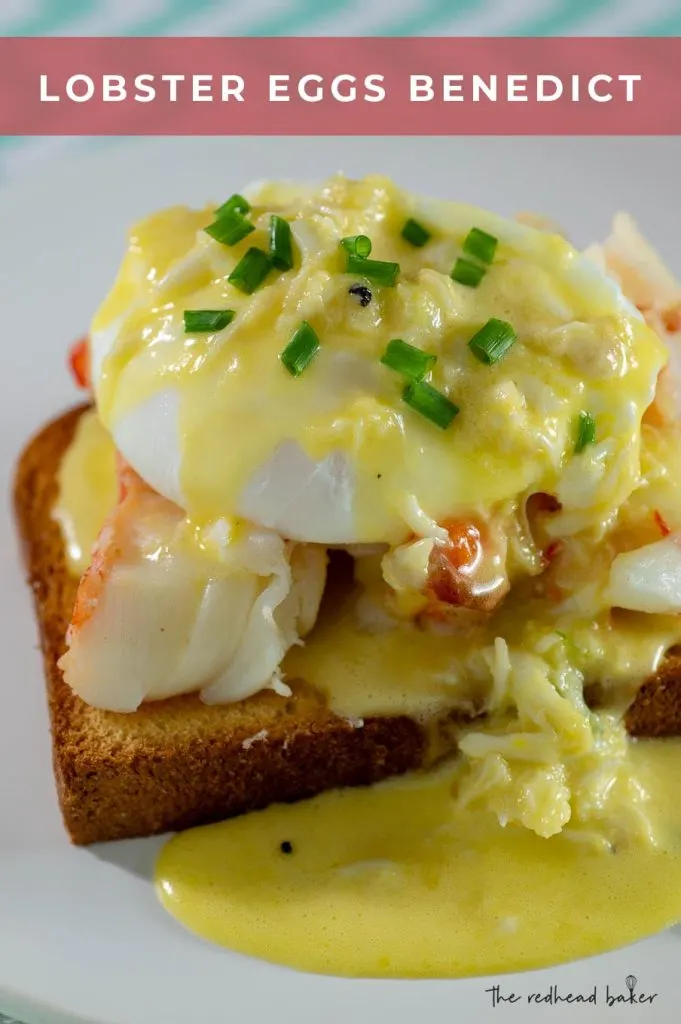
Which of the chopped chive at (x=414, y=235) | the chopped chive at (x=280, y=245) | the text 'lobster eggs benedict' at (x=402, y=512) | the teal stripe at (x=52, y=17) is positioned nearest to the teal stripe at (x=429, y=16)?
the teal stripe at (x=52, y=17)

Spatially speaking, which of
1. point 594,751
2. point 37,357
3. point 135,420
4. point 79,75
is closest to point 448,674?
point 594,751

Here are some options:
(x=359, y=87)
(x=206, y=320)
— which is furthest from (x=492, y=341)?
(x=359, y=87)

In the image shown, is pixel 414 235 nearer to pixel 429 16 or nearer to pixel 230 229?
pixel 230 229

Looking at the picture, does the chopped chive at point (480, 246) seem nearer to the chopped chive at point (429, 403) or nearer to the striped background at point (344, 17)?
the chopped chive at point (429, 403)

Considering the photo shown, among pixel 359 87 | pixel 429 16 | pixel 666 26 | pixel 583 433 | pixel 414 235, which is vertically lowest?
pixel 583 433

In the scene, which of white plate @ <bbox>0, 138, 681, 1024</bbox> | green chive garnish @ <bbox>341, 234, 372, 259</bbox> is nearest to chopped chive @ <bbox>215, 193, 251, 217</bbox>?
green chive garnish @ <bbox>341, 234, 372, 259</bbox>

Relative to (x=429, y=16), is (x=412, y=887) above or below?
below

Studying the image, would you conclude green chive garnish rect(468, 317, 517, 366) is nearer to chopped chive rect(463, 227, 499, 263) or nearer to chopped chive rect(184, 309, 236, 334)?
chopped chive rect(463, 227, 499, 263)
